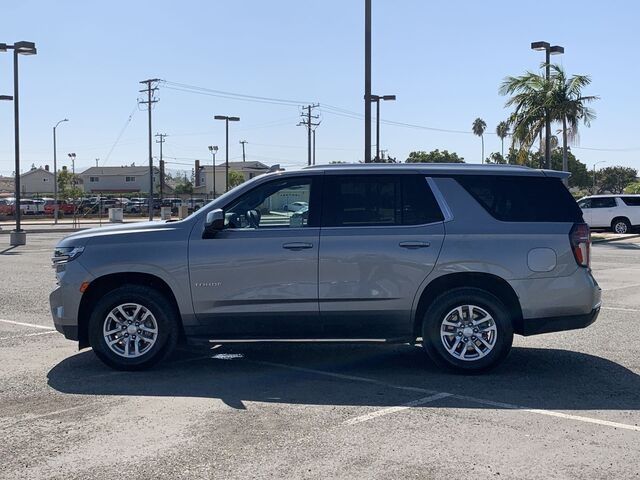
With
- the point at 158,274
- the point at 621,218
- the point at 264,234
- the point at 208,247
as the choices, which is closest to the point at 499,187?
the point at 264,234

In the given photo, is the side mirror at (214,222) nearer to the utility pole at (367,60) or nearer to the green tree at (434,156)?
the utility pole at (367,60)

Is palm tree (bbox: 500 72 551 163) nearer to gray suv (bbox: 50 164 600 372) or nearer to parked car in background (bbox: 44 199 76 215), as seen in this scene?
gray suv (bbox: 50 164 600 372)

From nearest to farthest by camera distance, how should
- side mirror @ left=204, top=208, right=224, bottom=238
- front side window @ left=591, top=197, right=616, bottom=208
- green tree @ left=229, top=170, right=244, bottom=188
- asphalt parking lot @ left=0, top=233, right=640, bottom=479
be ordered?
asphalt parking lot @ left=0, top=233, right=640, bottom=479 < side mirror @ left=204, top=208, right=224, bottom=238 < front side window @ left=591, top=197, right=616, bottom=208 < green tree @ left=229, top=170, right=244, bottom=188

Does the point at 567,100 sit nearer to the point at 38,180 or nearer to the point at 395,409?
the point at 395,409

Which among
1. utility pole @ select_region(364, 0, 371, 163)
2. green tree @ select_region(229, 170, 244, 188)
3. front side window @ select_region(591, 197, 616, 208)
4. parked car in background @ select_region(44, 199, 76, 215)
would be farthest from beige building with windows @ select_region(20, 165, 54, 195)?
utility pole @ select_region(364, 0, 371, 163)

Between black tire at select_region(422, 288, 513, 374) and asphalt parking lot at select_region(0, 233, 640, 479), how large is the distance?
147mm

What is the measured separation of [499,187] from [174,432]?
3.83 m

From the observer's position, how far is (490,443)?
5.50m

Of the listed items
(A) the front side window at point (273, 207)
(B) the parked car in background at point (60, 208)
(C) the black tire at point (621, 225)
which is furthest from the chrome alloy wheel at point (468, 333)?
(B) the parked car in background at point (60, 208)

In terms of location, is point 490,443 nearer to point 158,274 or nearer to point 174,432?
point 174,432

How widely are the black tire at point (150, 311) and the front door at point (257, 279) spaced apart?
320 mm

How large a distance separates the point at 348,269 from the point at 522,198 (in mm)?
1803

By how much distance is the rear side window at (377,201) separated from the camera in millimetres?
7543

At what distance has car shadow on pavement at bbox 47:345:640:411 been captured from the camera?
264 inches
